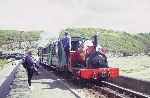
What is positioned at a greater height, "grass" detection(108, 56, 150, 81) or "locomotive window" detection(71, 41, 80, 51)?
"locomotive window" detection(71, 41, 80, 51)

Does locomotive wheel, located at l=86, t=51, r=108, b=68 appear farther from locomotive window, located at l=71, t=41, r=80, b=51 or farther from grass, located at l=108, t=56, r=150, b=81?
grass, located at l=108, t=56, r=150, b=81

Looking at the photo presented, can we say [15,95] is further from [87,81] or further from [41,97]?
[87,81]

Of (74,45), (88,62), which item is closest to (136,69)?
(74,45)

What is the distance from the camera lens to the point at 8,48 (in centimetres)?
19738

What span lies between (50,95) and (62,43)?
7621 millimetres

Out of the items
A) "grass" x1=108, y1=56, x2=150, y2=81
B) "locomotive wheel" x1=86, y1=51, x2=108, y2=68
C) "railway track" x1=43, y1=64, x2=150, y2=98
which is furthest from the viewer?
"grass" x1=108, y1=56, x2=150, y2=81

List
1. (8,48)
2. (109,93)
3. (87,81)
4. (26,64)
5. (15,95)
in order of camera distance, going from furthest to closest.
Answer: (8,48), (87,81), (26,64), (109,93), (15,95)

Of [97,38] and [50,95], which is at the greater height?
[97,38]

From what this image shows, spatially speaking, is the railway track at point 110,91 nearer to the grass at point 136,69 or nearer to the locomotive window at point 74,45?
the locomotive window at point 74,45

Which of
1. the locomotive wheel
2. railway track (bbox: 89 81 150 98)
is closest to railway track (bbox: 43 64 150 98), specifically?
railway track (bbox: 89 81 150 98)

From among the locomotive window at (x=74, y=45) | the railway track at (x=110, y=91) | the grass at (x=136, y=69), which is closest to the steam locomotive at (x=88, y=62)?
the locomotive window at (x=74, y=45)

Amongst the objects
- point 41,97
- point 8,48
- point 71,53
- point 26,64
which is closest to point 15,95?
point 41,97

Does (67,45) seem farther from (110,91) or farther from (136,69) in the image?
(136,69)

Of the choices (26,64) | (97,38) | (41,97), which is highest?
(97,38)
